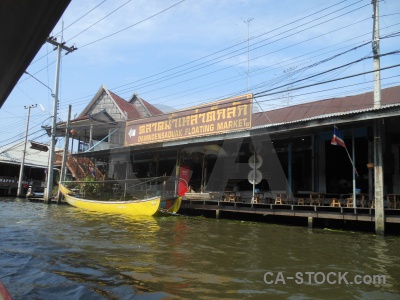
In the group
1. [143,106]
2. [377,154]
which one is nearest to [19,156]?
[143,106]

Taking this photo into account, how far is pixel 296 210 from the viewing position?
12.7 meters

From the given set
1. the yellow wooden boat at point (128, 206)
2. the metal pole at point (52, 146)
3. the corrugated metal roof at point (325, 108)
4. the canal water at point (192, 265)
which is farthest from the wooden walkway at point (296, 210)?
the metal pole at point (52, 146)

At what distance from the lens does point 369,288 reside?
4.91m

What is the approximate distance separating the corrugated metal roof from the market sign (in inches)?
44.1

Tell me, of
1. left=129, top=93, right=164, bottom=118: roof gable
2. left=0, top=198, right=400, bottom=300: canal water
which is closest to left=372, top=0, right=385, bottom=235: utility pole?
left=0, top=198, right=400, bottom=300: canal water

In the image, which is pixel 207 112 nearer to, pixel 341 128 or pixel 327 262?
pixel 341 128

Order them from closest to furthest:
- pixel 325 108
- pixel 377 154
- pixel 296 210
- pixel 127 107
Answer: pixel 377 154, pixel 296 210, pixel 325 108, pixel 127 107

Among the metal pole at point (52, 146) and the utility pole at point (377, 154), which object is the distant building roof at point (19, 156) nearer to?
the metal pole at point (52, 146)

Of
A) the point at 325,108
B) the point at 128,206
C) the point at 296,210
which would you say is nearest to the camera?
the point at 296,210

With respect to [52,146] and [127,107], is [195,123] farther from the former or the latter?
[127,107]

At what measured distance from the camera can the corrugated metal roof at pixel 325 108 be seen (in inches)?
613

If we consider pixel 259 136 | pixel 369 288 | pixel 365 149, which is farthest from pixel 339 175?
pixel 369 288

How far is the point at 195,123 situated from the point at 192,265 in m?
11.2

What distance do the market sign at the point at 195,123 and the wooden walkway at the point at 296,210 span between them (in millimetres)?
3340
